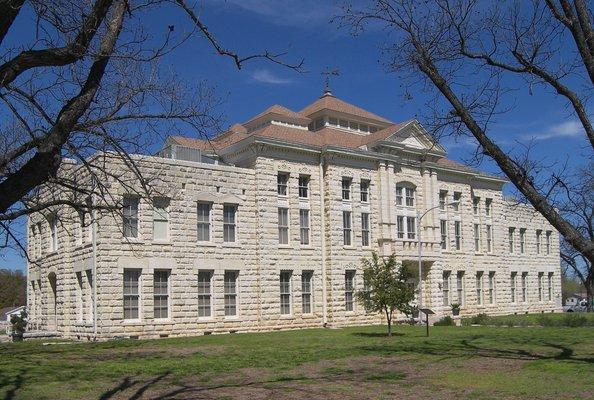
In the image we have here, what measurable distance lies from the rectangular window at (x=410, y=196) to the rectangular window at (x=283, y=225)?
8.99 m

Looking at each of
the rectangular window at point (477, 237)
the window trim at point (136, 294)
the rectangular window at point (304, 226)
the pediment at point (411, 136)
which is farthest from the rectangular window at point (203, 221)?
the rectangular window at point (477, 237)

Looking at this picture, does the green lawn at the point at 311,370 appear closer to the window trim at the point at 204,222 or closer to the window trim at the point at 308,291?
the window trim at the point at 204,222

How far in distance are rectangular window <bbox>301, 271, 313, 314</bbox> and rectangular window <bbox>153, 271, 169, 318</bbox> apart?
7803 mm

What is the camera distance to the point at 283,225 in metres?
36.2

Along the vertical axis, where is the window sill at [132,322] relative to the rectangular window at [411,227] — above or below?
below

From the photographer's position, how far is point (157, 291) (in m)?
32.1

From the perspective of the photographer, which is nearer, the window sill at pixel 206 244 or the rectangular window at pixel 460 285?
the window sill at pixel 206 244


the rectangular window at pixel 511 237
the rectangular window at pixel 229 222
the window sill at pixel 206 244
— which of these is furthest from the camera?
the rectangular window at pixel 511 237

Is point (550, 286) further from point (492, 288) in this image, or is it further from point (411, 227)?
point (411, 227)

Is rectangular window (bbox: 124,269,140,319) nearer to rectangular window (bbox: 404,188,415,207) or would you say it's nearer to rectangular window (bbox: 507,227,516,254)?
rectangular window (bbox: 404,188,415,207)

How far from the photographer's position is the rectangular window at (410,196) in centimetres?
4177

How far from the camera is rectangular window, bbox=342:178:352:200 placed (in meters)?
38.5

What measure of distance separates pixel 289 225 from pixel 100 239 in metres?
10.2

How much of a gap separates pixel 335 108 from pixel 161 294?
54.4 feet
